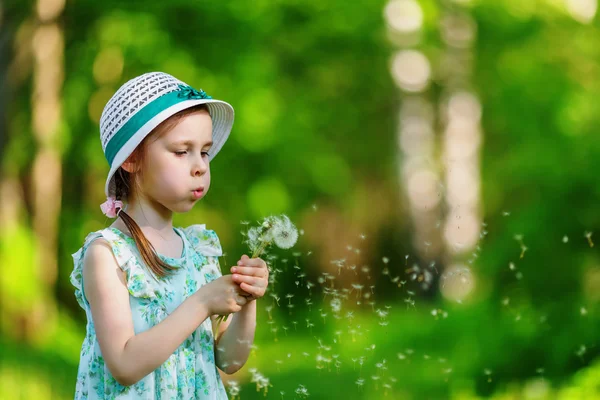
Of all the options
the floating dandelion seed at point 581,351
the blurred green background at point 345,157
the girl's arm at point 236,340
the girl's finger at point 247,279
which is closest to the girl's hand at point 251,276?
the girl's finger at point 247,279

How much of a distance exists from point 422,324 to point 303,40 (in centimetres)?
678

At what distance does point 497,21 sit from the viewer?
13609 mm

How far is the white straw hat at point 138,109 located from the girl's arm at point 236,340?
55cm

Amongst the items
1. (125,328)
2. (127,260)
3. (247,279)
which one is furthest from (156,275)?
(247,279)

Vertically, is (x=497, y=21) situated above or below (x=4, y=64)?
above

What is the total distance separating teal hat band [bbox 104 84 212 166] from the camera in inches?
97.7

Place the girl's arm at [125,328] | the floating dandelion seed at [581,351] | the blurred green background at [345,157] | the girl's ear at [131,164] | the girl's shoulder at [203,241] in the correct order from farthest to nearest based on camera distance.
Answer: the blurred green background at [345,157] < the floating dandelion seed at [581,351] < the girl's shoulder at [203,241] < the girl's ear at [131,164] < the girl's arm at [125,328]

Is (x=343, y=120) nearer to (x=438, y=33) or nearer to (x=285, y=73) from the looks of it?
(x=285, y=73)

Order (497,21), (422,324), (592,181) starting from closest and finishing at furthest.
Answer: (592,181), (422,324), (497,21)

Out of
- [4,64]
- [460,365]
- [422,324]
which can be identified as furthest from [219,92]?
[460,365]

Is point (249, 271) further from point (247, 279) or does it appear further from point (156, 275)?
point (156, 275)

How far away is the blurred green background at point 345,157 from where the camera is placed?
6.00m

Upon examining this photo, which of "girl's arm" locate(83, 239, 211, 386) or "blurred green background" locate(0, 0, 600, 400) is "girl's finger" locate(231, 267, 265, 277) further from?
"blurred green background" locate(0, 0, 600, 400)

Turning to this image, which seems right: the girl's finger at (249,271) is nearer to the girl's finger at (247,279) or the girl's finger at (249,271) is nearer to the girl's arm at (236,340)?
the girl's finger at (247,279)
